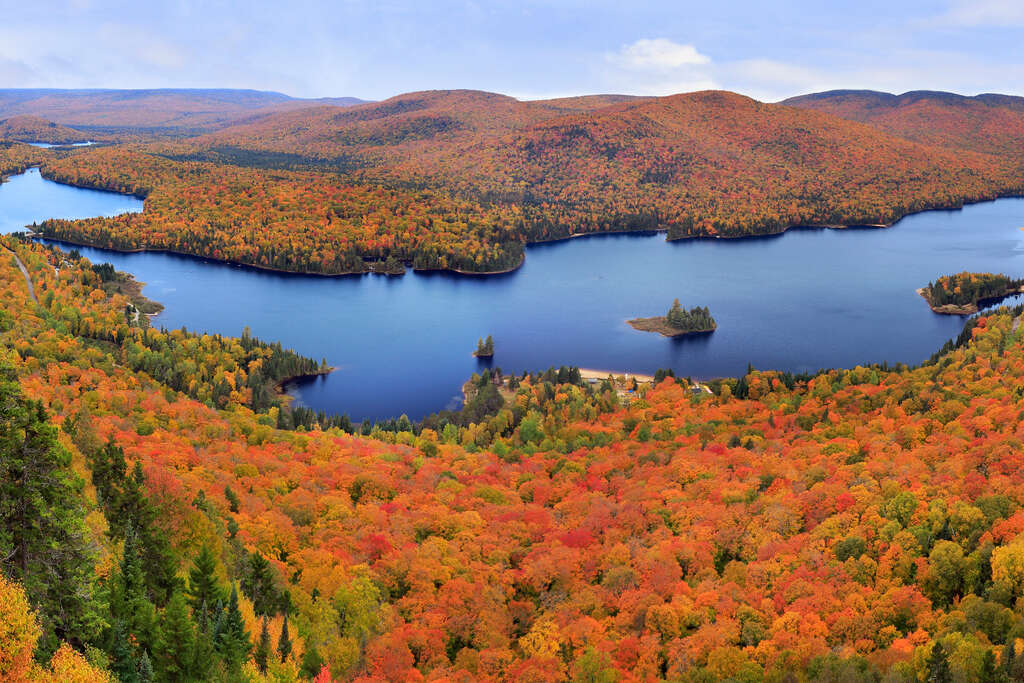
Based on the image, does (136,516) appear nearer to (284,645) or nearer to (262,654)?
(262,654)

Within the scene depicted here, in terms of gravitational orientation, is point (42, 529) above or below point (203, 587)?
above

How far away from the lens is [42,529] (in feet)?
112

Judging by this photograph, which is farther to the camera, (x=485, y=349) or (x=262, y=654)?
(x=485, y=349)

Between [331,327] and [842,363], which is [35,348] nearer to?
[331,327]

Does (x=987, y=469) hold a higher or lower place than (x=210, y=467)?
higher

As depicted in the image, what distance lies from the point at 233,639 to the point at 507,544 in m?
37.8

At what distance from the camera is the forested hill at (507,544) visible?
37.0 metres

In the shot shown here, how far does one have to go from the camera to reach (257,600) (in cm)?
5353

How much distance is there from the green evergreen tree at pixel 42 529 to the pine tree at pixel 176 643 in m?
3.74

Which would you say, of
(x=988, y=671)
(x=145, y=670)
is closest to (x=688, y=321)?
(x=988, y=671)

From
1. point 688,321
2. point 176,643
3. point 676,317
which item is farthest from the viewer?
point 676,317

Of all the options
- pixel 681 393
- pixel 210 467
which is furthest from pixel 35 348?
pixel 681 393

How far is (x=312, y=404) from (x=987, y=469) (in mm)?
116058

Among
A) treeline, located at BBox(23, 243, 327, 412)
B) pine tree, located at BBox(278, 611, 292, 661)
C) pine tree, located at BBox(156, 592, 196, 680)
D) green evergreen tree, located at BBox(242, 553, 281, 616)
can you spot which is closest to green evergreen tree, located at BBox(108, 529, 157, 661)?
pine tree, located at BBox(156, 592, 196, 680)
